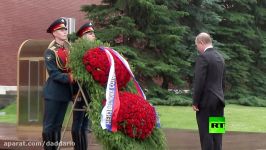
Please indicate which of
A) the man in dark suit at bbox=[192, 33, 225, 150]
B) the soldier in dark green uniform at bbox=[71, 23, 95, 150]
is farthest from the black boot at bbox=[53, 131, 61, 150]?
the man in dark suit at bbox=[192, 33, 225, 150]

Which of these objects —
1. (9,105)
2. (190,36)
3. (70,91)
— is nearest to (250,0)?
(190,36)

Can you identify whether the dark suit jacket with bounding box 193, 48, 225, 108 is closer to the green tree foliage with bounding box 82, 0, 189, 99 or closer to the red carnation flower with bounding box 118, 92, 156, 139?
the red carnation flower with bounding box 118, 92, 156, 139

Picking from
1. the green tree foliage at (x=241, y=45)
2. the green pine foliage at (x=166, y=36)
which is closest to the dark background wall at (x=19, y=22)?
the green pine foliage at (x=166, y=36)

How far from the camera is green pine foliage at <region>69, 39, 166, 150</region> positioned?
21.2 ft

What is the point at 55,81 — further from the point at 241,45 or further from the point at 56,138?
the point at 241,45

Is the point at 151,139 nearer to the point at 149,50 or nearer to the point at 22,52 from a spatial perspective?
the point at 22,52

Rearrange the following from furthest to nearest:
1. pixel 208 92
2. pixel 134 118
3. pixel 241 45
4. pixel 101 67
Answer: pixel 241 45
pixel 208 92
pixel 101 67
pixel 134 118

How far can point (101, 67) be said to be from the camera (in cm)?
671

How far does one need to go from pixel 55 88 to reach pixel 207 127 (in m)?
2.22

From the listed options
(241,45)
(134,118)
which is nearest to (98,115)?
(134,118)

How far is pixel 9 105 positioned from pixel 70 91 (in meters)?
16.7

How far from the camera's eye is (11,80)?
25922 millimetres

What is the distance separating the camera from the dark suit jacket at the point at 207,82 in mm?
7855

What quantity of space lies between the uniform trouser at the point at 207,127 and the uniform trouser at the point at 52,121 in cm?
197
